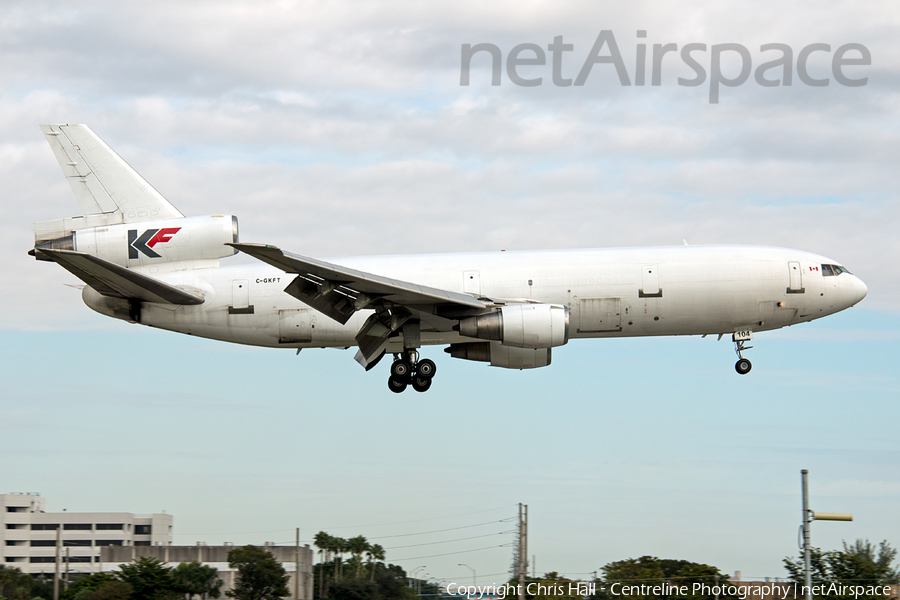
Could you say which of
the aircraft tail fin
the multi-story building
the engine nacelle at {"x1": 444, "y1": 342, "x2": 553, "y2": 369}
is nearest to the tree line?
the engine nacelle at {"x1": 444, "y1": 342, "x2": 553, "y2": 369}

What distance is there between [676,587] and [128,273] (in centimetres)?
3342

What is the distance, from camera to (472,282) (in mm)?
35562

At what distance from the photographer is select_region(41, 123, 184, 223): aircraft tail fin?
37500 millimetres

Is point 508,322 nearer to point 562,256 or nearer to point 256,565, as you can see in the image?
point 562,256

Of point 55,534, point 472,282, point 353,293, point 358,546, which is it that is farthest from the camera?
point 55,534

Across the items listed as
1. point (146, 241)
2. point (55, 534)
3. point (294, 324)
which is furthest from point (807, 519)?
point (55, 534)

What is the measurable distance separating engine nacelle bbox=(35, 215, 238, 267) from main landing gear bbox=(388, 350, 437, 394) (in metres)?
7.81

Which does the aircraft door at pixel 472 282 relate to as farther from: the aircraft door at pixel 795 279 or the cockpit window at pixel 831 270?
the cockpit window at pixel 831 270

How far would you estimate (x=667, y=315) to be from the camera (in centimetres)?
3525

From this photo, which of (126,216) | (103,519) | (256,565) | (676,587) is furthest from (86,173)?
(103,519)

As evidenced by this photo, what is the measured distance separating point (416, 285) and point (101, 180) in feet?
45.7

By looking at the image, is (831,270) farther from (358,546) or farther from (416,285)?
(358,546)

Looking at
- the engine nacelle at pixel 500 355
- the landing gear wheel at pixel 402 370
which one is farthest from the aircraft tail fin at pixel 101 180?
the engine nacelle at pixel 500 355

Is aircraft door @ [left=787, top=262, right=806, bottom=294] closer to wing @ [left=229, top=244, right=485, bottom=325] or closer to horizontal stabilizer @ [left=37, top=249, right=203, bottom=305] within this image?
wing @ [left=229, top=244, right=485, bottom=325]
